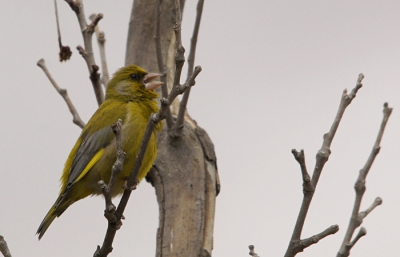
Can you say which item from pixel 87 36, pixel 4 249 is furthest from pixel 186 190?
pixel 4 249

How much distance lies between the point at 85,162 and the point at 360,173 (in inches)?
97.3

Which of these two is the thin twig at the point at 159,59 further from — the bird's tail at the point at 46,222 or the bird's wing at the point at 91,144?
the bird's tail at the point at 46,222

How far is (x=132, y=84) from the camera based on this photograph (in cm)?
588

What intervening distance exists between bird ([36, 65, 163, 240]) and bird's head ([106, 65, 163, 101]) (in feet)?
0.03

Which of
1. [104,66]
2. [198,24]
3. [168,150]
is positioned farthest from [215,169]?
[104,66]

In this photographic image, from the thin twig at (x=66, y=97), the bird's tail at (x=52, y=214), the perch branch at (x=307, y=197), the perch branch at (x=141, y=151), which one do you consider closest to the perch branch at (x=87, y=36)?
the thin twig at (x=66, y=97)

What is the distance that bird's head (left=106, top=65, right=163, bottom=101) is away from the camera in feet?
18.7

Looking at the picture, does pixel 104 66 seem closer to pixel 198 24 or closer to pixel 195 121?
pixel 195 121

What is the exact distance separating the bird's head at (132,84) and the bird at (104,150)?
10 millimetres

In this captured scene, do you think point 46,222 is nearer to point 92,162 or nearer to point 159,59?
point 92,162

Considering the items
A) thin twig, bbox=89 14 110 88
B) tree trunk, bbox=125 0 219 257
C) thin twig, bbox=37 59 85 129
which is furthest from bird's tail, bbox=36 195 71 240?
thin twig, bbox=89 14 110 88

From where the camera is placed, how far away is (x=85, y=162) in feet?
16.5

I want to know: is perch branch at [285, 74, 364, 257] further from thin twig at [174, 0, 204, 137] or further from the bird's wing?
the bird's wing

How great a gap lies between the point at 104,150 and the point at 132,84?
1.05 metres
